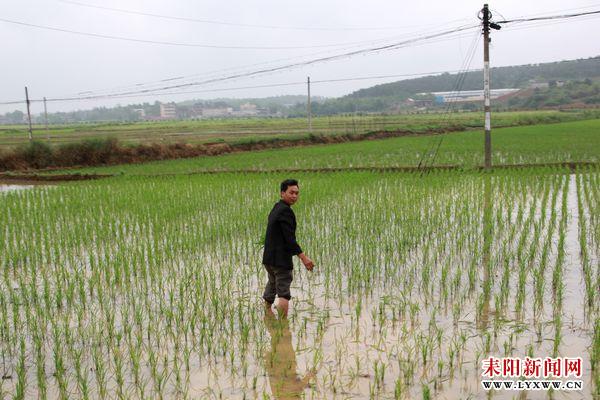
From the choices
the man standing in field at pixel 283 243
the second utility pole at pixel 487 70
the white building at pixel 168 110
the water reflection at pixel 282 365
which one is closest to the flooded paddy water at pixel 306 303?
the water reflection at pixel 282 365

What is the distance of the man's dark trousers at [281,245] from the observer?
14.2ft

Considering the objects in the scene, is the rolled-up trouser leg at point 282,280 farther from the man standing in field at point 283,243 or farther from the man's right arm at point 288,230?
the man's right arm at point 288,230

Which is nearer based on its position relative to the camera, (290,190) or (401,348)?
(401,348)

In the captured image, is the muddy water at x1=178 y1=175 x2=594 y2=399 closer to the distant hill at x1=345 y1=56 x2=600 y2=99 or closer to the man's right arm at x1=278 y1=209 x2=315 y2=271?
the man's right arm at x1=278 y1=209 x2=315 y2=271

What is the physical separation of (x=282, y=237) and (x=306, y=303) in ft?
2.53

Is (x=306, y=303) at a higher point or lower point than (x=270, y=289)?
lower

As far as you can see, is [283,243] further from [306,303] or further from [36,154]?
[36,154]

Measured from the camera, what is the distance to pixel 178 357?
376cm

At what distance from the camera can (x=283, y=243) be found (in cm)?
438

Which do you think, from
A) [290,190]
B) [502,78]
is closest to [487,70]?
[290,190]

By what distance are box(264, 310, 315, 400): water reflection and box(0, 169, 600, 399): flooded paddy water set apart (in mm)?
13

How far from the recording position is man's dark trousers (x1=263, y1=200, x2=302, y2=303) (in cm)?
432

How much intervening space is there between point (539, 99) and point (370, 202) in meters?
67.4

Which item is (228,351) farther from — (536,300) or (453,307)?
(536,300)
